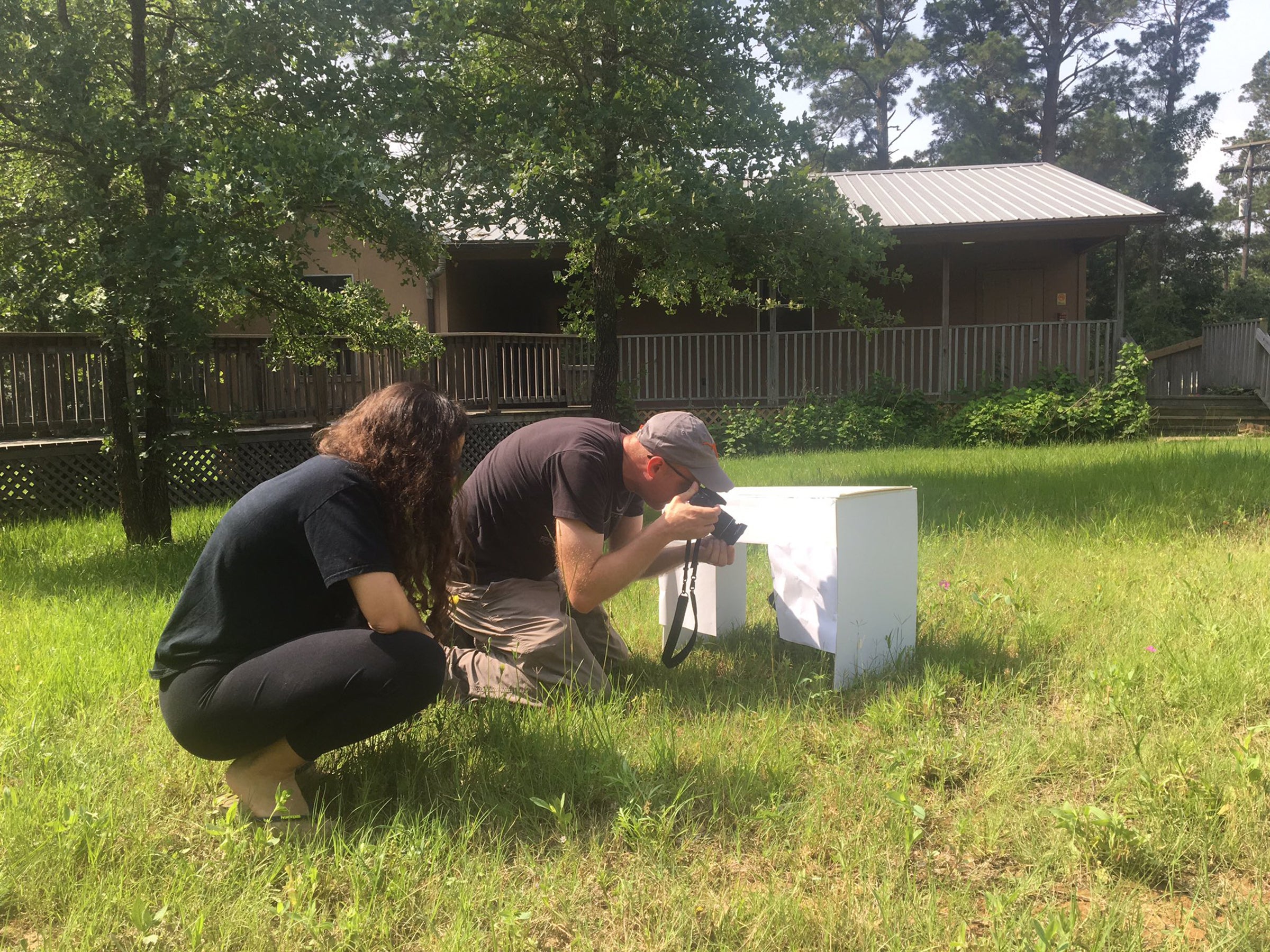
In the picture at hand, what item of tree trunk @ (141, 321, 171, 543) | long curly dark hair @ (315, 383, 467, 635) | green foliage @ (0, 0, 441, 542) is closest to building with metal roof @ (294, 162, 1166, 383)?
green foliage @ (0, 0, 441, 542)

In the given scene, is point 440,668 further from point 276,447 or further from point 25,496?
point 276,447

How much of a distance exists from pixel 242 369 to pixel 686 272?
6.36 meters

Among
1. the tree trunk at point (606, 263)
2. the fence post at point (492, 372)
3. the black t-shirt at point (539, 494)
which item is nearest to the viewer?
the black t-shirt at point (539, 494)

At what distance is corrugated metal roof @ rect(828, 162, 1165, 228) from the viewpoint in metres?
15.0

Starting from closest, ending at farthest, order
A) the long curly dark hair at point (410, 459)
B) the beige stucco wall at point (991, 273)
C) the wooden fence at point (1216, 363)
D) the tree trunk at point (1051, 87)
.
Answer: the long curly dark hair at point (410, 459) < the wooden fence at point (1216, 363) < the beige stucco wall at point (991, 273) < the tree trunk at point (1051, 87)

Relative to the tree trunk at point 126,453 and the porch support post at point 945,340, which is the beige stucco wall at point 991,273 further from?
the tree trunk at point 126,453

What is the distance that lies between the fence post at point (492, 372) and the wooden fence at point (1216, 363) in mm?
11125

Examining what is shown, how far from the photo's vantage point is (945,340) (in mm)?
15648

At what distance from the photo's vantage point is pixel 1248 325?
16609 mm

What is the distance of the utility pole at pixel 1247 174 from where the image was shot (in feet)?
133

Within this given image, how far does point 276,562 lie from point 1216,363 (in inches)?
814

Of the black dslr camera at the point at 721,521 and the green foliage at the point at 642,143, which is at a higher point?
the green foliage at the point at 642,143

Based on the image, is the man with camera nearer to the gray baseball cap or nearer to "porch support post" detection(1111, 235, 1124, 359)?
the gray baseball cap

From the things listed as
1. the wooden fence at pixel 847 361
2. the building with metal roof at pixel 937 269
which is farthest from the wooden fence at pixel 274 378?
the building with metal roof at pixel 937 269
